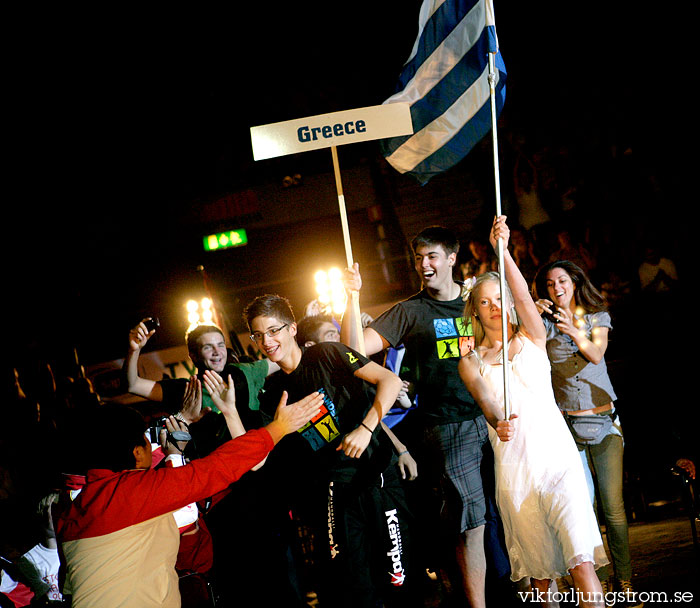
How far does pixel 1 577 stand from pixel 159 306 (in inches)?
411

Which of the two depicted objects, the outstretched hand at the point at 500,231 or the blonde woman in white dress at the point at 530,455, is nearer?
the blonde woman in white dress at the point at 530,455

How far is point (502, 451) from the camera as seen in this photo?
325 centimetres

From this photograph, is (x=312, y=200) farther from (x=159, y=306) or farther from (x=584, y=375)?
(x=584, y=375)

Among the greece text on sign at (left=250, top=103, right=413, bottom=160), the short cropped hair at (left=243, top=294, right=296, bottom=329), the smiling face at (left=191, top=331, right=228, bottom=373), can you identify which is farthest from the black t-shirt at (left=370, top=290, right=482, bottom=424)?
the smiling face at (left=191, top=331, right=228, bottom=373)

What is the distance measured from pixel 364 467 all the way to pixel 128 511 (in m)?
1.52

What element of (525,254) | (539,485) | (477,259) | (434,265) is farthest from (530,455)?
(525,254)

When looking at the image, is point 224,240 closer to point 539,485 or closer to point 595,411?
point 595,411

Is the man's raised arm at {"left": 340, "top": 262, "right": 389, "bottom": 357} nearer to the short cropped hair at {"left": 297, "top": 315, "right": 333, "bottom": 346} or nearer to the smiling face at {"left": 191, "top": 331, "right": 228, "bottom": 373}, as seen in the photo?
the short cropped hair at {"left": 297, "top": 315, "right": 333, "bottom": 346}

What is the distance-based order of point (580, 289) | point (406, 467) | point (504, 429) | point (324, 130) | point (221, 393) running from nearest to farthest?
1. point (504, 429)
2. point (221, 393)
3. point (324, 130)
4. point (406, 467)
5. point (580, 289)

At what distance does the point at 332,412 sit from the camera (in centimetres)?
369

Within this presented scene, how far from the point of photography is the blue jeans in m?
3.83

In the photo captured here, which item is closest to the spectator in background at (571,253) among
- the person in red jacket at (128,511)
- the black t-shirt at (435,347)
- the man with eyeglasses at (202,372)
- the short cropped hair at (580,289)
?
the short cropped hair at (580,289)

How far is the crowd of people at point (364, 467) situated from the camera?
2641 millimetres

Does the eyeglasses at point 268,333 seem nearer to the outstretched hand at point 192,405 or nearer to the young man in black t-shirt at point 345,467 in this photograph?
the young man in black t-shirt at point 345,467
